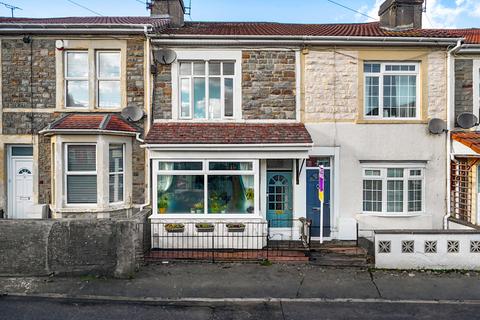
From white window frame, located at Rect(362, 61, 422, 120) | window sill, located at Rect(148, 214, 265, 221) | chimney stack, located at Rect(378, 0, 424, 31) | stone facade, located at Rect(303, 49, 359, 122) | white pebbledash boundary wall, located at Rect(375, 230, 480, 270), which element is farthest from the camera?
chimney stack, located at Rect(378, 0, 424, 31)

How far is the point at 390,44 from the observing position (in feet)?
32.6

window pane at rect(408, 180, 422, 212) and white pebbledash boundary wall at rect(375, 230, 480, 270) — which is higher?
window pane at rect(408, 180, 422, 212)

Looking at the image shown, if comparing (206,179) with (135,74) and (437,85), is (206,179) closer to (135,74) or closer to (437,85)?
(135,74)

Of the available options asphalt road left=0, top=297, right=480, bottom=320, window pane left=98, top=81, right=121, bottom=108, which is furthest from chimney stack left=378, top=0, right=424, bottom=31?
window pane left=98, top=81, right=121, bottom=108

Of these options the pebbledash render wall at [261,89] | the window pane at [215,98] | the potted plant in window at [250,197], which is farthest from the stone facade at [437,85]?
the window pane at [215,98]

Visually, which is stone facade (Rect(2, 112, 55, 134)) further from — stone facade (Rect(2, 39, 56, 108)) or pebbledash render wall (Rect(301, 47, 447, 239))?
pebbledash render wall (Rect(301, 47, 447, 239))

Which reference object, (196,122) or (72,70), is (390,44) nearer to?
(196,122)

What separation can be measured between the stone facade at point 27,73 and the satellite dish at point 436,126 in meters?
11.5

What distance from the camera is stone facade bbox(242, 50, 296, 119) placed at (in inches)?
394

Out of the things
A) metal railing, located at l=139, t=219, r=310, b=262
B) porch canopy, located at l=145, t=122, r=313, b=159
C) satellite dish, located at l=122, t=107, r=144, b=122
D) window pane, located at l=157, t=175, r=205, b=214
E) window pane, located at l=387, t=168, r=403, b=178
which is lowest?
metal railing, located at l=139, t=219, r=310, b=262

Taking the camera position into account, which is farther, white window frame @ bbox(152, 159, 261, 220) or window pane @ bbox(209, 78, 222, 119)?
window pane @ bbox(209, 78, 222, 119)

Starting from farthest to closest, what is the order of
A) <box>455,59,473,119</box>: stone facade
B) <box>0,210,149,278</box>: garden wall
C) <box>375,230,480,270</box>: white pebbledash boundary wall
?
<box>455,59,473,119</box>: stone facade, <box>375,230,480,270</box>: white pebbledash boundary wall, <box>0,210,149,278</box>: garden wall

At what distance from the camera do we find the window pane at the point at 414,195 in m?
10.1

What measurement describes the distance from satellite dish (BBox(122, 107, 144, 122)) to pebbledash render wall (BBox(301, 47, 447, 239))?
499 centimetres
